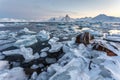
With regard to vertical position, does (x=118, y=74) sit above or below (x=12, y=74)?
above

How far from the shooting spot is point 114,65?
4891 millimetres

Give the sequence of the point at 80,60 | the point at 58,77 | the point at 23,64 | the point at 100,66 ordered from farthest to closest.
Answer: the point at 23,64
the point at 80,60
the point at 100,66
the point at 58,77

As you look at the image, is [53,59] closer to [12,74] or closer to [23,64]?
[23,64]

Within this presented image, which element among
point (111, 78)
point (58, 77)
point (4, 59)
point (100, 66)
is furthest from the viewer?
point (4, 59)

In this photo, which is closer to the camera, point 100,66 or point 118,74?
point 118,74

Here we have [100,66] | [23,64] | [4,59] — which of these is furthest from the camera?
[4,59]

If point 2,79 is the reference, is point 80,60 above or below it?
above

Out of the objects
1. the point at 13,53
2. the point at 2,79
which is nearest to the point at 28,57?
A: the point at 13,53

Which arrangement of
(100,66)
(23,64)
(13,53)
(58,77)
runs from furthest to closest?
(13,53)
(23,64)
(100,66)
(58,77)

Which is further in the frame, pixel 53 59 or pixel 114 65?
pixel 53 59

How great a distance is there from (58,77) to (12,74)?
198cm

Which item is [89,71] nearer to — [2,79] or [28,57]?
[2,79]

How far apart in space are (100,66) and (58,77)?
4.28ft

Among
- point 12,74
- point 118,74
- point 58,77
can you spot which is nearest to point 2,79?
point 12,74
